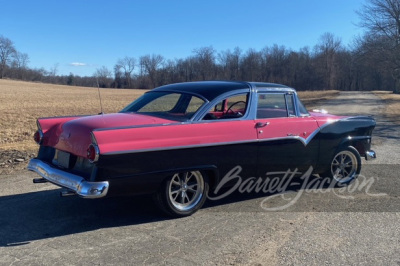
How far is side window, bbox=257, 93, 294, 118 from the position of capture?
5273mm

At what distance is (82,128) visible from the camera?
170 inches

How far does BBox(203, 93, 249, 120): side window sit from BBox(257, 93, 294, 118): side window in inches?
8.9

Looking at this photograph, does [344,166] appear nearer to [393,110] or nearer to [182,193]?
[182,193]

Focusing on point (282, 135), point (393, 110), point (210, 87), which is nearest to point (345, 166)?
point (282, 135)

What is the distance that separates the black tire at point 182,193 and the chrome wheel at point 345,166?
2.54 m

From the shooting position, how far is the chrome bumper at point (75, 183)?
3.88 metres

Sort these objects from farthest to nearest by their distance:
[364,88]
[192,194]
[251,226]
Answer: [364,88] → [192,194] → [251,226]

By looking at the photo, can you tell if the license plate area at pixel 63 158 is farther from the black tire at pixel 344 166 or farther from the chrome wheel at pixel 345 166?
the chrome wheel at pixel 345 166

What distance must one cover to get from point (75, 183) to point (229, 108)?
8.61 feet

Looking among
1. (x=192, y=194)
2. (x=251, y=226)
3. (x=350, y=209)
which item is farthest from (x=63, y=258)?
(x=350, y=209)

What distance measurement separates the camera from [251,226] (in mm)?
4352

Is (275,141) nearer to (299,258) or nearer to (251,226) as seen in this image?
(251,226)

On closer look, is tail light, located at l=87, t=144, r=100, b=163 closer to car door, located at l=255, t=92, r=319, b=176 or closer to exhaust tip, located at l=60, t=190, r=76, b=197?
exhaust tip, located at l=60, t=190, r=76, b=197

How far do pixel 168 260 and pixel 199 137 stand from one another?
154 cm
